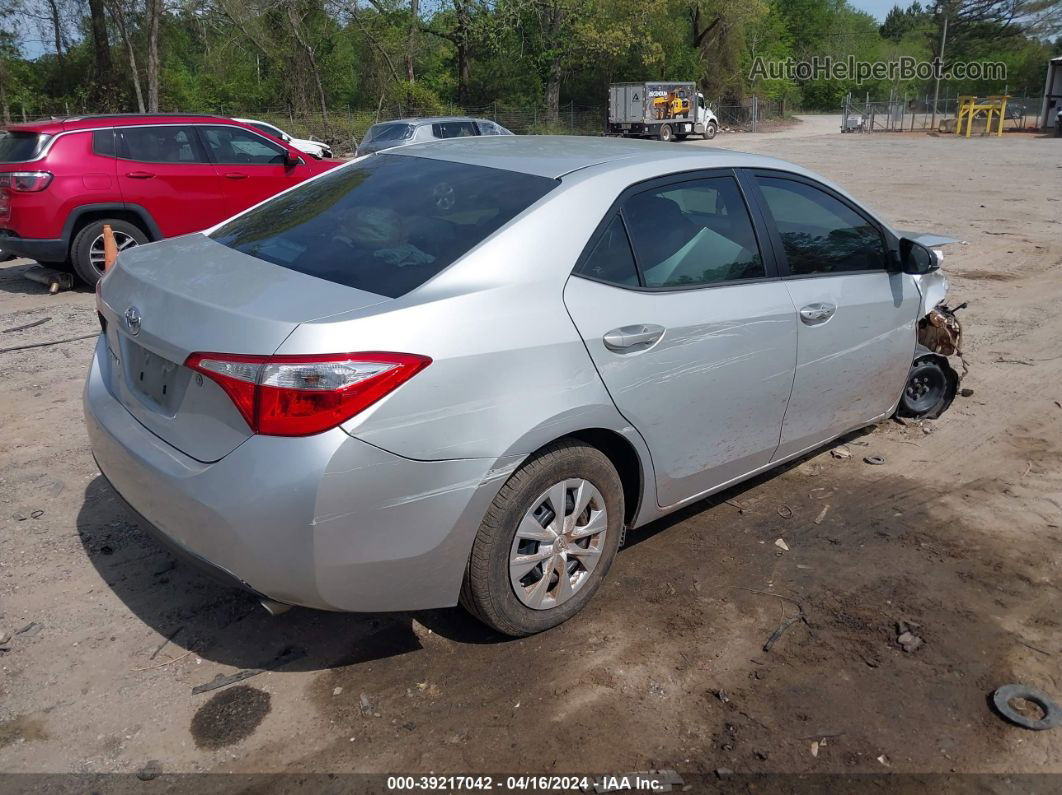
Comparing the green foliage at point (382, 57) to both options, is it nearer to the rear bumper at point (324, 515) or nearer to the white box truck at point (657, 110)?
the white box truck at point (657, 110)

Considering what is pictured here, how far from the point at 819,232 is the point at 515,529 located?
2.27 meters

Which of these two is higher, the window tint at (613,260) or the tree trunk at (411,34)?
the tree trunk at (411,34)

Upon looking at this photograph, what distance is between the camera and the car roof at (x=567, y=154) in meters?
3.58

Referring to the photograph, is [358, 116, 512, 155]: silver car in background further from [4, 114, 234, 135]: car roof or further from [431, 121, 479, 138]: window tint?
[4, 114, 234, 135]: car roof

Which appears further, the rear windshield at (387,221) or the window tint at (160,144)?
the window tint at (160,144)

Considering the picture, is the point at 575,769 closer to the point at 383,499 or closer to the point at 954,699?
the point at 383,499

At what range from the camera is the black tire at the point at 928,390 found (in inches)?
213

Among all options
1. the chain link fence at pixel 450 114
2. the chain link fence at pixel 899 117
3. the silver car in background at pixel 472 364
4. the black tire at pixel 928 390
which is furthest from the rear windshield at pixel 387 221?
the chain link fence at pixel 899 117

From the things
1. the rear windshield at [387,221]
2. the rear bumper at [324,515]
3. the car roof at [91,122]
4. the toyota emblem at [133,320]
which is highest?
the car roof at [91,122]

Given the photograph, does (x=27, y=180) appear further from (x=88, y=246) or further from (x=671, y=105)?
(x=671, y=105)

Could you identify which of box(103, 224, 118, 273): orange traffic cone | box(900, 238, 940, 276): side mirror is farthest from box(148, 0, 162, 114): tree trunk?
box(900, 238, 940, 276): side mirror

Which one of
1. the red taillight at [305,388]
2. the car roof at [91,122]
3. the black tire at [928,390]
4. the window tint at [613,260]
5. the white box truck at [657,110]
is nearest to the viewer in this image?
the red taillight at [305,388]

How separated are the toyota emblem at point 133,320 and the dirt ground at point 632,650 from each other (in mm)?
1135

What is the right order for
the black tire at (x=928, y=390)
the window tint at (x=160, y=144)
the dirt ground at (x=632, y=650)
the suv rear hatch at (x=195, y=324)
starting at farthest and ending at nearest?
the window tint at (x=160, y=144), the black tire at (x=928, y=390), the dirt ground at (x=632, y=650), the suv rear hatch at (x=195, y=324)
